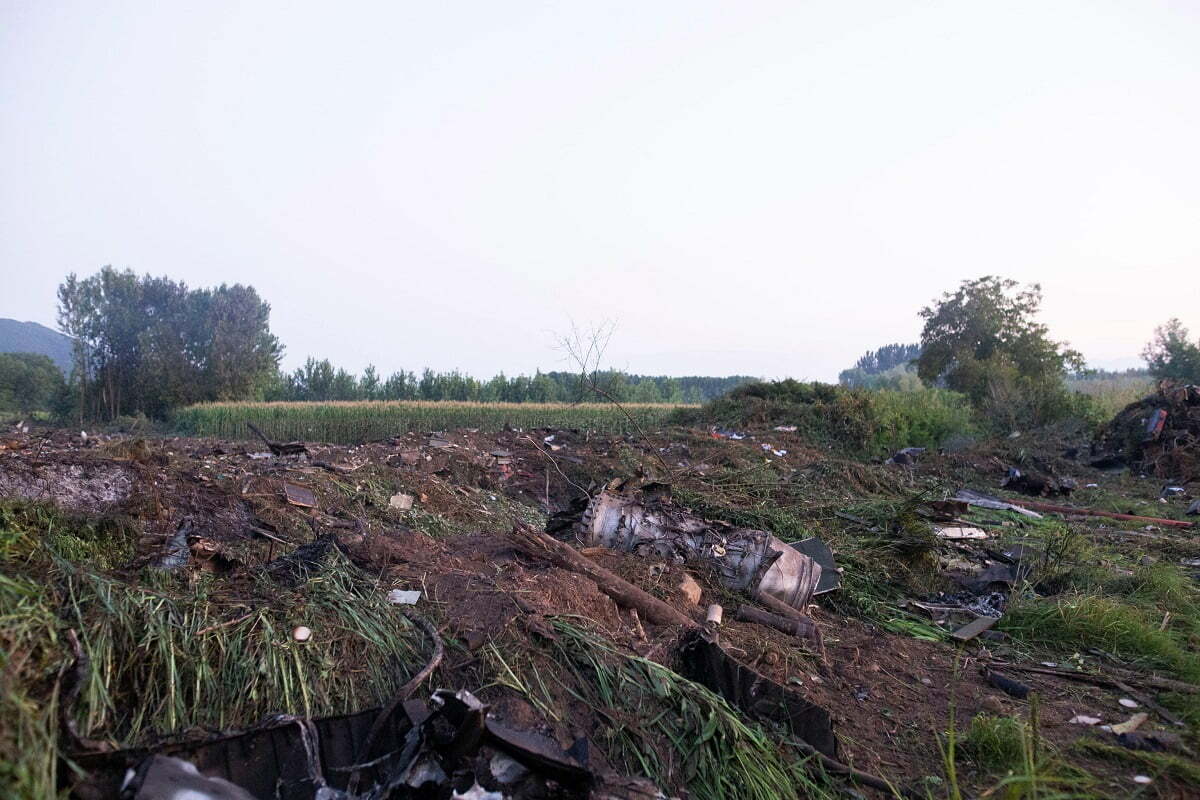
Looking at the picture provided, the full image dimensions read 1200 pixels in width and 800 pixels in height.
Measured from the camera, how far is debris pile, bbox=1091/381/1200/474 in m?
11.7

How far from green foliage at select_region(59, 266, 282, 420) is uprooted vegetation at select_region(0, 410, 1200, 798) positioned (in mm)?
31180

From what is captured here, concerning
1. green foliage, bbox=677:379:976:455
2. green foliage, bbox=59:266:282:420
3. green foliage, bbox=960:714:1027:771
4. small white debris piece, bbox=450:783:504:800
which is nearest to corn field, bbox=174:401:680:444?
green foliage, bbox=677:379:976:455

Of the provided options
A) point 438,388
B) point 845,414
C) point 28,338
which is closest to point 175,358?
point 438,388

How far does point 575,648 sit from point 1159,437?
47.0 ft

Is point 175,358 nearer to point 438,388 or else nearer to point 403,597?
point 438,388

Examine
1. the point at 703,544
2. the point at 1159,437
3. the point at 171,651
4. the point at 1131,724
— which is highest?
the point at 1159,437

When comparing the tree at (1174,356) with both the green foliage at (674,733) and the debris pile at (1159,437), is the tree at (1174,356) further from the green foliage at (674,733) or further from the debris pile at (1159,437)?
the green foliage at (674,733)

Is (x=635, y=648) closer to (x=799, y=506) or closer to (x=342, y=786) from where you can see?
(x=342, y=786)

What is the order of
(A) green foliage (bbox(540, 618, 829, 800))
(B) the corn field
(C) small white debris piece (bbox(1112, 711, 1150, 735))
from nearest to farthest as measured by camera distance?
(A) green foliage (bbox(540, 618, 829, 800))
(C) small white debris piece (bbox(1112, 711, 1150, 735))
(B) the corn field

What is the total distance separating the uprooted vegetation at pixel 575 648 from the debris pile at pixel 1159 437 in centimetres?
755

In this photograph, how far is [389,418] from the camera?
20.4 metres

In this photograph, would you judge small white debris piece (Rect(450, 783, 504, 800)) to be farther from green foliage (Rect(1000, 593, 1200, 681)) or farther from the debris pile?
the debris pile

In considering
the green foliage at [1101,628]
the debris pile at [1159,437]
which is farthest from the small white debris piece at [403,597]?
the debris pile at [1159,437]

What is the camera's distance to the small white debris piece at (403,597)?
9.64ft
